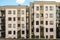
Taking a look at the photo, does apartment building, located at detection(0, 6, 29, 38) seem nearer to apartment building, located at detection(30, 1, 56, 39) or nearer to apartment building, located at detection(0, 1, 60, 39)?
apartment building, located at detection(0, 1, 60, 39)

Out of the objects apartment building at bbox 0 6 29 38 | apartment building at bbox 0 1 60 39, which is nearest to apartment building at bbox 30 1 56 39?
apartment building at bbox 0 1 60 39

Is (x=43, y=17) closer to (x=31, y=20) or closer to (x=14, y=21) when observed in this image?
(x=31, y=20)

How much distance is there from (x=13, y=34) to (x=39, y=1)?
1105 centimetres

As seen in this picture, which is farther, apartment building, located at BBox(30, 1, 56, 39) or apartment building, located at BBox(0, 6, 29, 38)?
apartment building, located at BBox(0, 6, 29, 38)

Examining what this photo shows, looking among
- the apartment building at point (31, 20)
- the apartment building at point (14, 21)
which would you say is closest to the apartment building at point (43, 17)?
the apartment building at point (31, 20)

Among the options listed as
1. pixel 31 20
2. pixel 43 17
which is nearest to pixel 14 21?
pixel 31 20

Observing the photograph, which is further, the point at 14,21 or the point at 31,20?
the point at 14,21

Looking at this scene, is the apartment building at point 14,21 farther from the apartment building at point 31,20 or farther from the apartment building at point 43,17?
the apartment building at point 43,17

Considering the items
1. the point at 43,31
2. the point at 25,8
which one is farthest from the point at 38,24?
the point at 25,8

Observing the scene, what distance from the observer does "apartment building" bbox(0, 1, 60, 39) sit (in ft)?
168

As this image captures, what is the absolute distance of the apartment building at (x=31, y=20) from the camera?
5122cm

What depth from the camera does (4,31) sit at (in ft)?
174

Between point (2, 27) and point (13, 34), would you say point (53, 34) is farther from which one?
Answer: point (2, 27)

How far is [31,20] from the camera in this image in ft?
172
